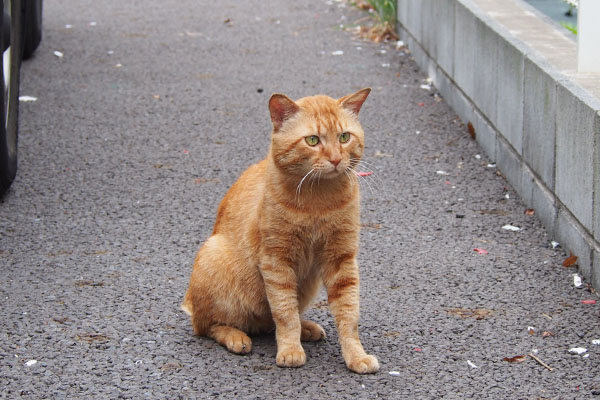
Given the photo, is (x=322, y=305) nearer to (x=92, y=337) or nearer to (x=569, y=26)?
(x=92, y=337)

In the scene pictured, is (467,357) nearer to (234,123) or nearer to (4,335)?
(4,335)

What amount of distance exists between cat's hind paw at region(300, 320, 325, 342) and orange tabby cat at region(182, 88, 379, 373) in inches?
4.8

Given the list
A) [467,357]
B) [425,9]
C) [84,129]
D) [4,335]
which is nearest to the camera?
[467,357]

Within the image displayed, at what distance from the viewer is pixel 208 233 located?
18.4 ft

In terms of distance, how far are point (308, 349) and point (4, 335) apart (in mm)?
1408

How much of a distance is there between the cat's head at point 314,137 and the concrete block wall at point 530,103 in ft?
4.77

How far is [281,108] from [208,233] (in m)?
1.95

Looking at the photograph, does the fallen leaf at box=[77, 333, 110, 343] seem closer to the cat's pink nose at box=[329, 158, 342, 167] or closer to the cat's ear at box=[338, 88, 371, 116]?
the cat's pink nose at box=[329, 158, 342, 167]

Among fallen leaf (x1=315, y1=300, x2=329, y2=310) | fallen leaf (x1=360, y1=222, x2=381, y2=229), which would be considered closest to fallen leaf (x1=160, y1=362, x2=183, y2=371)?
fallen leaf (x1=315, y1=300, x2=329, y2=310)

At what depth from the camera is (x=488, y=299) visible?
4629mm

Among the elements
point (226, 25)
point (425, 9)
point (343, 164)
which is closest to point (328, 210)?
point (343, 164)

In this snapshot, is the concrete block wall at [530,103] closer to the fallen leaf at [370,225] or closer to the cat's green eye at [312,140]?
the fallen leaf at [370,225]

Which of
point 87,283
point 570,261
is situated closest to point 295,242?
point 87,283

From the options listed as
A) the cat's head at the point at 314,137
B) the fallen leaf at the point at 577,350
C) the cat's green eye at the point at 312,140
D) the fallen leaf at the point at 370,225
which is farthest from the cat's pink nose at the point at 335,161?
the fallen leaf at the point at 370,225
